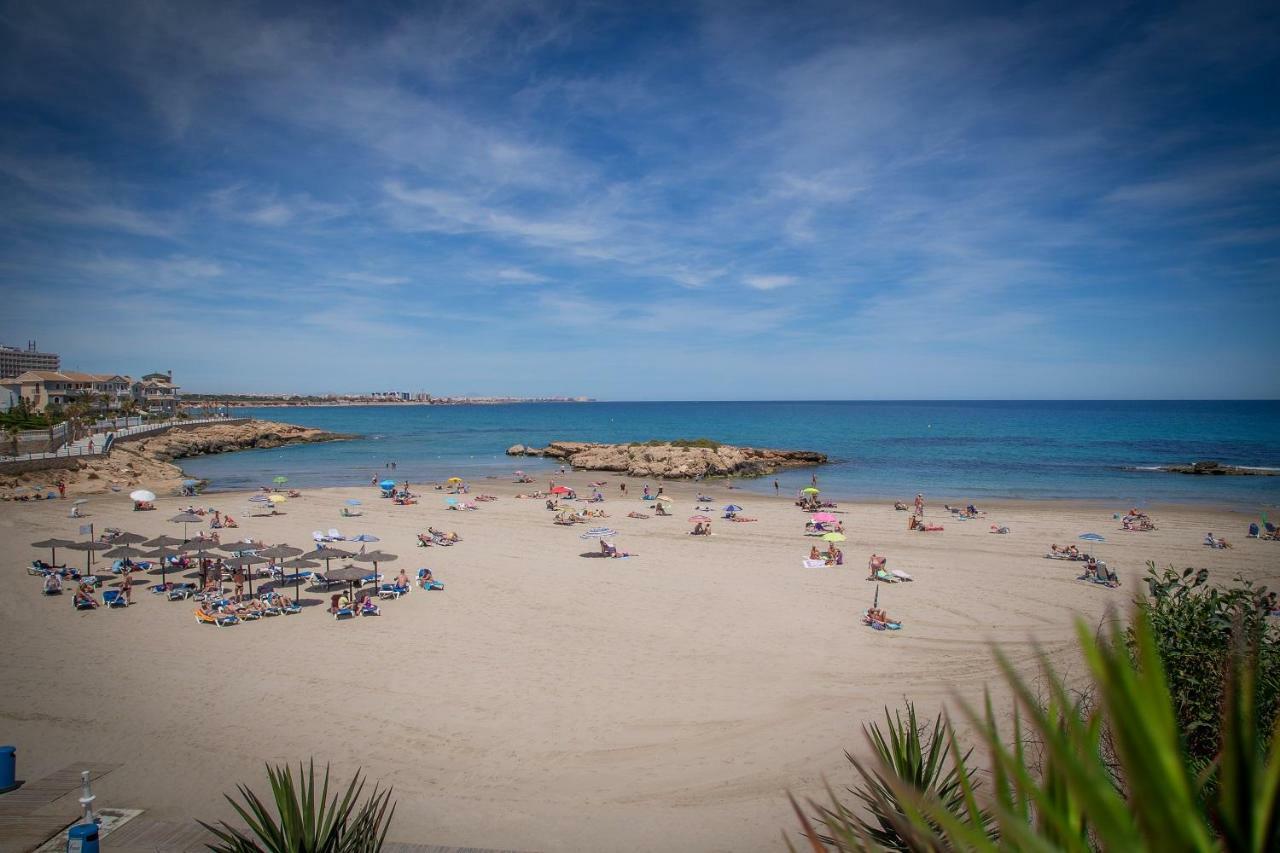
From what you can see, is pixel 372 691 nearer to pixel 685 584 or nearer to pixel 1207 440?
pixel 685 584

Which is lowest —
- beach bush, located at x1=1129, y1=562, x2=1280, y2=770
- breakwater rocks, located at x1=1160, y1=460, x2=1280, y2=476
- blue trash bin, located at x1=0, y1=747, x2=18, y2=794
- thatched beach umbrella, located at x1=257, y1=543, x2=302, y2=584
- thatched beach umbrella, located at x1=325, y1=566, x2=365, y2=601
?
blue trash bin, located at x1=0, y1=747, x2=18, y2=794

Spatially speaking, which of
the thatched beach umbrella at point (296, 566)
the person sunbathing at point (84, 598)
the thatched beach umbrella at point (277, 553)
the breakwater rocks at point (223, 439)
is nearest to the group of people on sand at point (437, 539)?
the thatched beach umbrella at point (296, 566)

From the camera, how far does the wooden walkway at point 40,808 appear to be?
26.4 ft

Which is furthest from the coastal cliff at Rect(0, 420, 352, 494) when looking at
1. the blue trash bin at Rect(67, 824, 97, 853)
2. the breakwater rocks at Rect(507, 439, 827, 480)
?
the blue trash bin at Rect(67, 824, 97, 853)

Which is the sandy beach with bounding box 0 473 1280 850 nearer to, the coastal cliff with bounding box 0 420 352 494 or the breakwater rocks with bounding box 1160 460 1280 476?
the coastal cliff with bounding box 0 420 352 494

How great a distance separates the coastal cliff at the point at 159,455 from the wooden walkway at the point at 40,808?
3507 cm

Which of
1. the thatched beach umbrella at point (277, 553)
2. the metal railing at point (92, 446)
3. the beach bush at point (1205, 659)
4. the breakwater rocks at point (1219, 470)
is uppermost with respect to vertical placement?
the beach bush at point (1205, 659)

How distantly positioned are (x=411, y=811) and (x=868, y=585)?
14703 millimetres

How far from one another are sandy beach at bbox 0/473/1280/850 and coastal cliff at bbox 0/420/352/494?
1725cm

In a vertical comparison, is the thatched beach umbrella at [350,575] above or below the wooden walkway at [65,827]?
above

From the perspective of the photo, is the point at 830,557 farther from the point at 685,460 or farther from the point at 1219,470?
the point at 1219,470

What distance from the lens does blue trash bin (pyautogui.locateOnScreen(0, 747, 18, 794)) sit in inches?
358

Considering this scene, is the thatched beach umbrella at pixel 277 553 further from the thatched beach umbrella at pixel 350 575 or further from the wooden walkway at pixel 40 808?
the wooden walkway at pixel 40 808

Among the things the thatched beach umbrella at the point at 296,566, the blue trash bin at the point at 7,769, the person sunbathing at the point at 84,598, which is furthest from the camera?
the thatched beach umbrella at the point at 296,566
